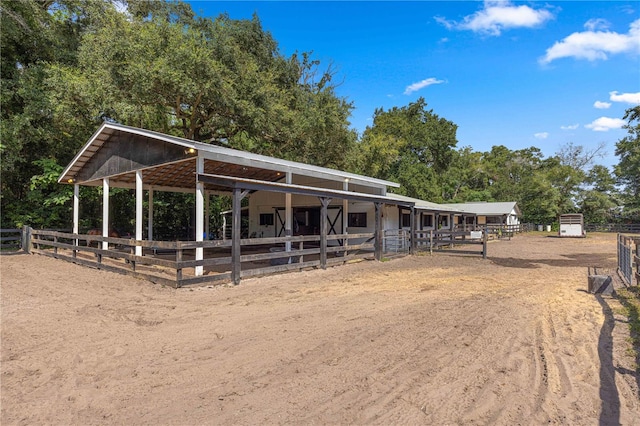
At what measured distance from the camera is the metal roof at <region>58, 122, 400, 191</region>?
29.7 ft

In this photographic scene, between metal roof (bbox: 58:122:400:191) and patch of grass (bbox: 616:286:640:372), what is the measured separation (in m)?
8.41

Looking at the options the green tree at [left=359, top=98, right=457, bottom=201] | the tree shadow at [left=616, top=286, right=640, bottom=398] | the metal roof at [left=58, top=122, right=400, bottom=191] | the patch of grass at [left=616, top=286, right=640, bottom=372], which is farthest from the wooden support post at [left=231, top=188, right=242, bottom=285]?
the green tree at [left=359, top=98, right=457, bottom=201]

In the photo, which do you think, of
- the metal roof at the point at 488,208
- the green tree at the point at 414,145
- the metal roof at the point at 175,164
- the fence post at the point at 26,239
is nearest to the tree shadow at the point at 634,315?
the metal roof at the point at 175,164

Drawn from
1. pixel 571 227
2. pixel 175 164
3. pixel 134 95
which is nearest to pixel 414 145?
pixel 571 227

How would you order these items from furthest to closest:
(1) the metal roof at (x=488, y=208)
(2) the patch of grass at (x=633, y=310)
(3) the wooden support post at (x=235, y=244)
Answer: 1. (1) the metal roof at (x=488, y=208)
2. (3) the wooden support post at (x=235, y=244)
3. (2) the patch of grass at (x=633, y=310)

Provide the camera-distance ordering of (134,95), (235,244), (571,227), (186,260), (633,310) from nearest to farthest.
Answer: (633,310) < (235,244) < (186,260) < (134,95) < (571,227)

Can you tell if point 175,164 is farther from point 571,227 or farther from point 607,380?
point 571,227

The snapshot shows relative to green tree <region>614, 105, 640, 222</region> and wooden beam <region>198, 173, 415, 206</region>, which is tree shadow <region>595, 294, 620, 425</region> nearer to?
wooden beam <region>198, 173, 415, 206</region>

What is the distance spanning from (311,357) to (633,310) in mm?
5726

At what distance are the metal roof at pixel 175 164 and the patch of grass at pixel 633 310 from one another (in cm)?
841

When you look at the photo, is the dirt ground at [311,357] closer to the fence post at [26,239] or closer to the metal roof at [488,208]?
the fence post at [26,239]

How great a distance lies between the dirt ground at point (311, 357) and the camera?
9.59 feet

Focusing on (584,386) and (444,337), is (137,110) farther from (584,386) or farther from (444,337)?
(584,386)

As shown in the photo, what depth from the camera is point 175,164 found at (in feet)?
34.9
